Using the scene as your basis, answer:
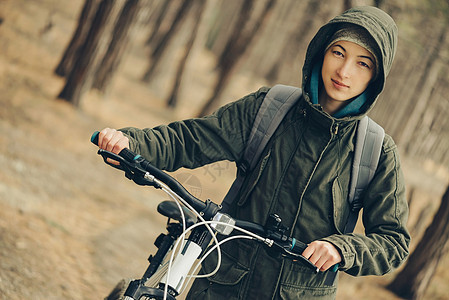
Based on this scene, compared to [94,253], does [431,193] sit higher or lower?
higher

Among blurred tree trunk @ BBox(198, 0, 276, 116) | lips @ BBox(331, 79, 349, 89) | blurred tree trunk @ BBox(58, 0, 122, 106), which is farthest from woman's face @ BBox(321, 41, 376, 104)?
blurred tree trunk @ BBox(198, 0, 276, 116)

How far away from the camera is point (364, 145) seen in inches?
96.0

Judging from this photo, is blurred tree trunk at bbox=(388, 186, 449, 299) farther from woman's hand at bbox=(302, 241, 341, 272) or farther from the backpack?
woman's hand at bbox=(302, 241, 341, 272)

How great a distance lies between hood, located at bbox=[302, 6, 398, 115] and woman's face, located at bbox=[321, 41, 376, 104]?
0.06 meters

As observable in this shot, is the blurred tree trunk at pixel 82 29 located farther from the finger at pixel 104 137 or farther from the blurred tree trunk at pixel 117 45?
the finger at pixel 104 137

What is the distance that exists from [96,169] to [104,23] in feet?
11.3

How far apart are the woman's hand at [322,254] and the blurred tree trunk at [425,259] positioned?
6.34 meters

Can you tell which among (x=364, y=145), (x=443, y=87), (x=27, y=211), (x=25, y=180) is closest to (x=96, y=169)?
(x=25, y=180)

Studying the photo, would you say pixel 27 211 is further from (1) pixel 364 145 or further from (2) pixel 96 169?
(1) pixel 364 145

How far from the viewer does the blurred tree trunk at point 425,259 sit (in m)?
7.69

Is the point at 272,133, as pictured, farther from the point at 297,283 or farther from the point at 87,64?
the point at 87,64

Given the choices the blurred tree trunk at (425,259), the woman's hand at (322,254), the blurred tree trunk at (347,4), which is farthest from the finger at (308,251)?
the blurred tree trunk at (347,4)

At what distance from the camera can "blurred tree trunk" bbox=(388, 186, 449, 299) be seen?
25.2 ft

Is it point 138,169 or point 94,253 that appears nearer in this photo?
point 138,169
